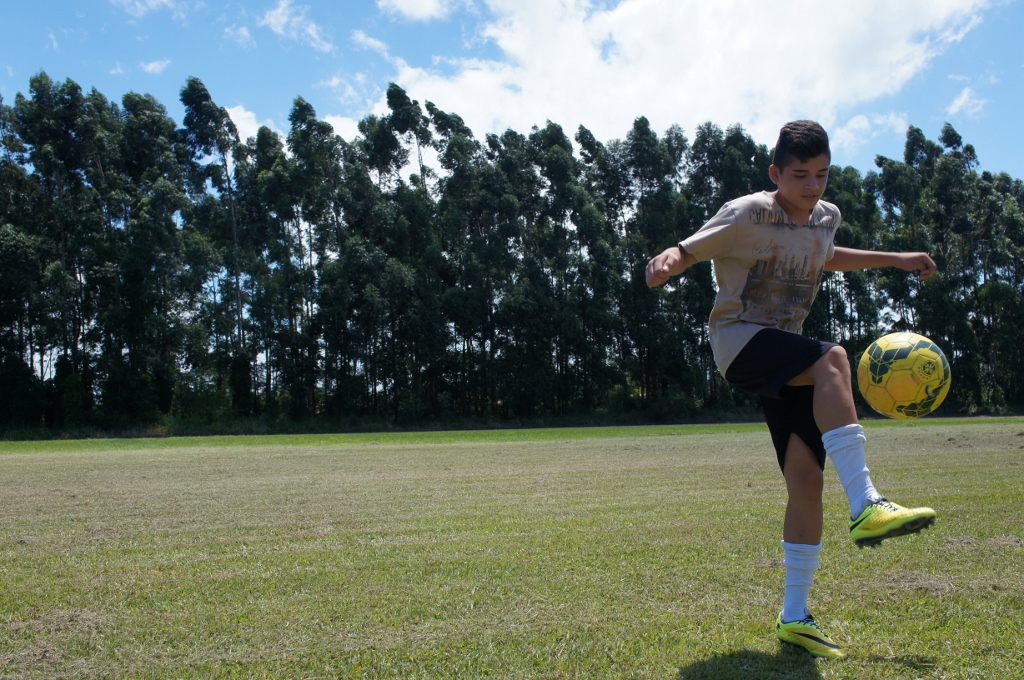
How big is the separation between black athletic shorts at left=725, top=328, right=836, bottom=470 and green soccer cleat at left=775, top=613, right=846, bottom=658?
66 centimetres

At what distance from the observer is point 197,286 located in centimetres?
4569

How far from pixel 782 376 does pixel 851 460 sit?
17.3 inches

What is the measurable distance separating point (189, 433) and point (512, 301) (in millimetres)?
19623

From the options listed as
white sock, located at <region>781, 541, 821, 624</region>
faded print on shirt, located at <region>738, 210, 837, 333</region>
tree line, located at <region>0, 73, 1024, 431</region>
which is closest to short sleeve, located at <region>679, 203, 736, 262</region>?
faded print on shirt, located at <region>738, 210, 837, 333</region>

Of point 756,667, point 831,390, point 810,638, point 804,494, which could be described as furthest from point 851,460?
point 756,667

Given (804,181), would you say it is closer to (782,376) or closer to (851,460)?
(782,376)

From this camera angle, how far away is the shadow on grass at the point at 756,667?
288 cm

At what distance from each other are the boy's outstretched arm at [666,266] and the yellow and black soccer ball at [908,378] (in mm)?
1376

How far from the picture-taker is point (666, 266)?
10.7 feet

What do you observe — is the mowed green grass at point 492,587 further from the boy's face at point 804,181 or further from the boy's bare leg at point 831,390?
the boy's face at point 804,181

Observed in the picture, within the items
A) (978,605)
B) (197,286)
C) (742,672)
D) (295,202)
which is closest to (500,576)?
(742,672)

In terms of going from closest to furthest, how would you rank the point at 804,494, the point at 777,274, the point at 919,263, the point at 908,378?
the point at 804,494
the point at 777,274
the point at 919,263
the point at 908,378

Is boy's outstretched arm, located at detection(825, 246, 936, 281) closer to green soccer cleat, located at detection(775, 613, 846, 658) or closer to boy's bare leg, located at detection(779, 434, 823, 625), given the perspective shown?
boy's bare leg, located at detection(779, 434, 823, 625)

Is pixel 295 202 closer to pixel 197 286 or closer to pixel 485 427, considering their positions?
pixel 197 286
